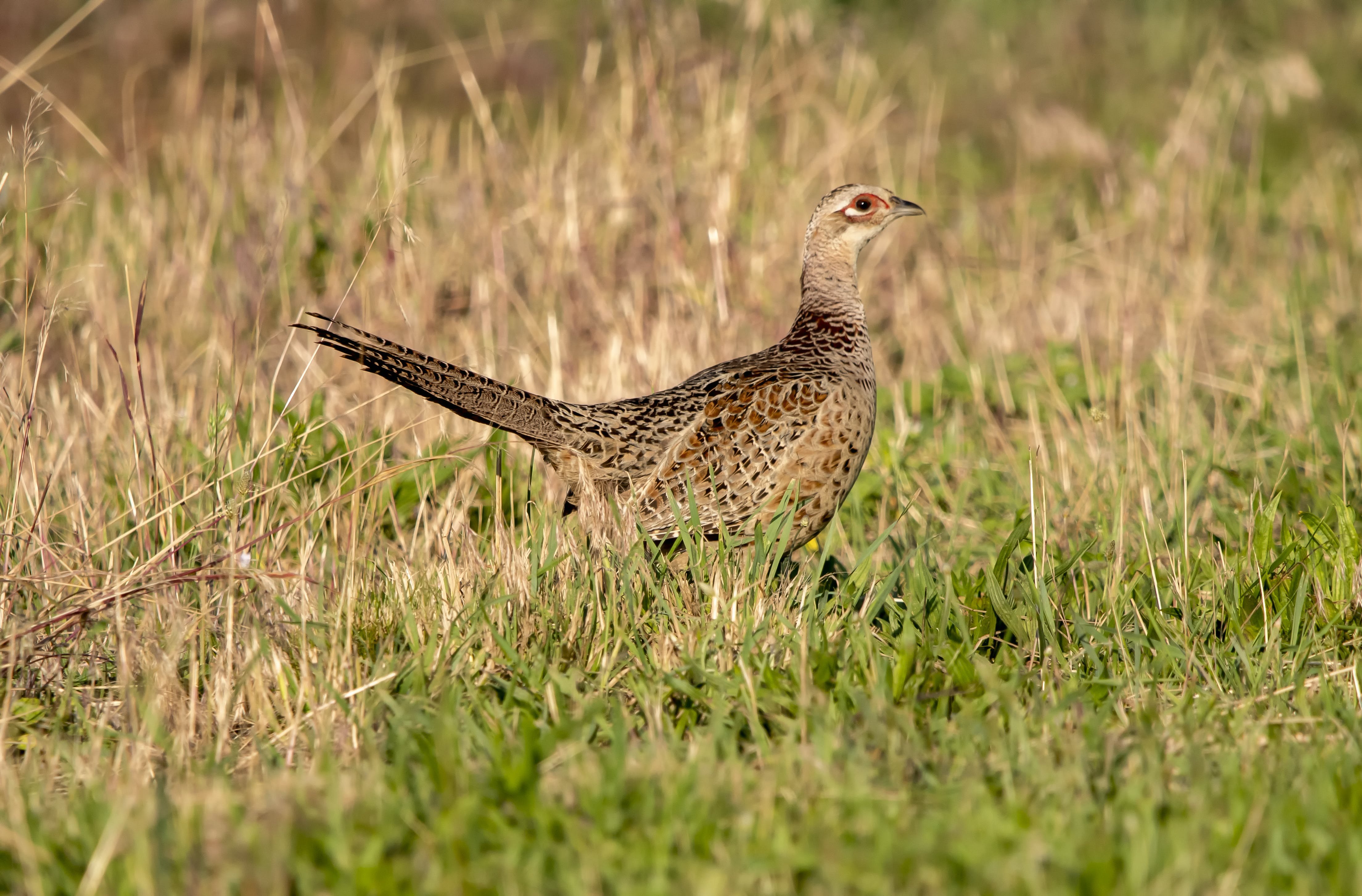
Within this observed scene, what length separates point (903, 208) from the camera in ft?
18.2

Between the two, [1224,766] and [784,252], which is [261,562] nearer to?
[1224,766]

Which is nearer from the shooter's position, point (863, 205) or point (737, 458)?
point (737, 458)

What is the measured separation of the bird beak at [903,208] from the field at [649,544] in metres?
0.96

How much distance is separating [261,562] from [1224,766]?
2819 millimetres

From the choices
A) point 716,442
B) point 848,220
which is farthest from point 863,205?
point 716,442

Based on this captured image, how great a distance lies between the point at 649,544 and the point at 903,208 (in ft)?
6.59

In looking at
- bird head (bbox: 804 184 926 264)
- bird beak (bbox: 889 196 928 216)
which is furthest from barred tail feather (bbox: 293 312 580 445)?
bird beak (bbox: 889 196 928 216)

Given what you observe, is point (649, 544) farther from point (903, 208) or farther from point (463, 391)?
point (903, 208)

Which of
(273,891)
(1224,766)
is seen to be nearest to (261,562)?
(273,891)

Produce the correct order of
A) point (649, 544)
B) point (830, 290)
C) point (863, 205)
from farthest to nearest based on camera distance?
point (863, 205) → point (830, 290) → point (649, 544)

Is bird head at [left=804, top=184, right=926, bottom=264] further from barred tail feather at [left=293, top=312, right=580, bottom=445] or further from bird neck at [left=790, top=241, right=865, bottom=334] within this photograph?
barred tail feather at [left=293, top=312, right=580, bottom=445]

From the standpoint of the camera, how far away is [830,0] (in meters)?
13.8

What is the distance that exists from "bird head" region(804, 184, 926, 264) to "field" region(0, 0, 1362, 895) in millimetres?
896

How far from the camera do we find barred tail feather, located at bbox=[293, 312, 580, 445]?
4.14 metres
